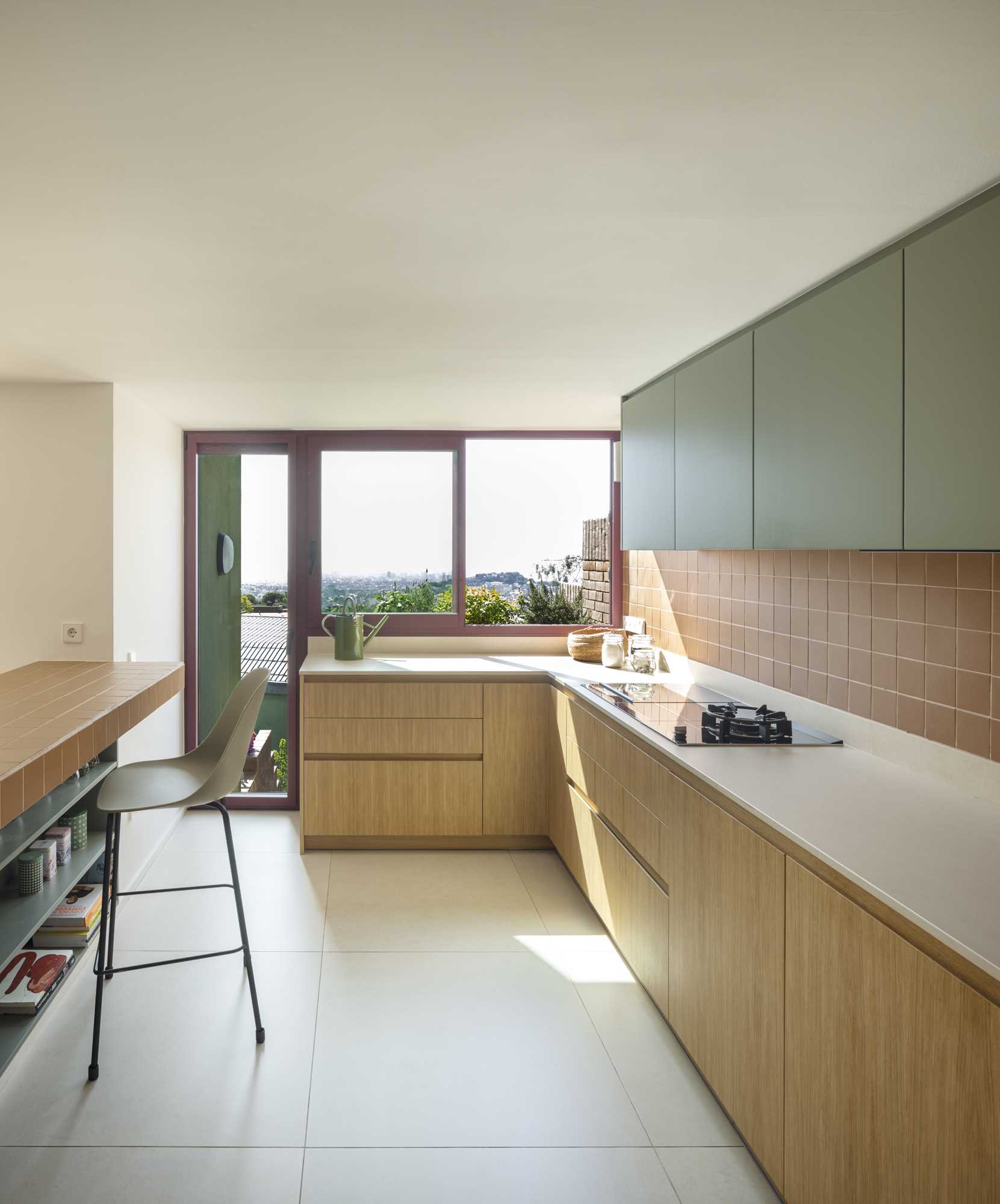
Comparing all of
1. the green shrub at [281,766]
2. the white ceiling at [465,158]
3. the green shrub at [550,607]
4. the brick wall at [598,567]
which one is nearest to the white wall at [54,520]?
the white ceiling at [465,158]

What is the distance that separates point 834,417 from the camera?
7.24 ft

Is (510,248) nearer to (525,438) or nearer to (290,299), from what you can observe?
(290,299)

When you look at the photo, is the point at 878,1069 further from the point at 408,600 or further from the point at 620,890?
the point at 408,600

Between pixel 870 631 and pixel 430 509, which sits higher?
pixel 430 509

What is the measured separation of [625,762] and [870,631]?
95 cm

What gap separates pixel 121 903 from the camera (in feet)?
12.2

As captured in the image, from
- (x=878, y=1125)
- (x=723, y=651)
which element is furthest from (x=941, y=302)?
(x=723, y=651)

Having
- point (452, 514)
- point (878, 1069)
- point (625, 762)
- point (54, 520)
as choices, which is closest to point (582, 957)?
point (625, 762)

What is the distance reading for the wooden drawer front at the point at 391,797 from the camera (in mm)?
4387

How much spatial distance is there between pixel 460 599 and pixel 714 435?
2409mm

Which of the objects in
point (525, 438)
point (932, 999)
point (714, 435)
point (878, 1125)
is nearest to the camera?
point (932, 999)

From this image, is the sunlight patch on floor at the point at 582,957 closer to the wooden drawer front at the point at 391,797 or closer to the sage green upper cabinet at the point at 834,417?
the wooden drawer front at the point at 391,797

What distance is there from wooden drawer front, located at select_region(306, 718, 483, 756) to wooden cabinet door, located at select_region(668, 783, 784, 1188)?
6.42ft

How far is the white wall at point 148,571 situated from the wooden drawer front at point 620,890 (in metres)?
1.99
